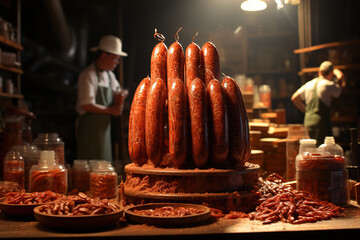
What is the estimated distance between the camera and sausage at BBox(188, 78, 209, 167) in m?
1.74

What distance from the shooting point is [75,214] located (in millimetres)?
1388

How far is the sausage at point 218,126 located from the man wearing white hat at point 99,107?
278 cm

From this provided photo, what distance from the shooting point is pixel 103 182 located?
7.38ft

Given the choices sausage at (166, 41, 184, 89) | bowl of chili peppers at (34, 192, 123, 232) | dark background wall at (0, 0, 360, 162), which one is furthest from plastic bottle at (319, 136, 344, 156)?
dark background wall at (0, 0, 360, 162)

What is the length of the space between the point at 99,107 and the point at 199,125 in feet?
9.21

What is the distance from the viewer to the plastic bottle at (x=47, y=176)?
198cm

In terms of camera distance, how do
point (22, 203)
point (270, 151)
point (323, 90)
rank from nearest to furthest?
point (22, 203)
point (270, 151)
point (323, 90)

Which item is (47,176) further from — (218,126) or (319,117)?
(319,117)

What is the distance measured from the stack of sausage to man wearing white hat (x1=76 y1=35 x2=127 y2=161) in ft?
8.40

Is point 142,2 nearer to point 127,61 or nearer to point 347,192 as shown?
point 127,61

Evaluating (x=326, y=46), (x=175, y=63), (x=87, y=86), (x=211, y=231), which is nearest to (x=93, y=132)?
(x=87, y=86)

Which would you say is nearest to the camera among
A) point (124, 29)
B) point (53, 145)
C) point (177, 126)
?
point (177, 126)

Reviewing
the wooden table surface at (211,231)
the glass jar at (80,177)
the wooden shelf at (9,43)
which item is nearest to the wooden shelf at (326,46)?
the wooden shelf at (9,43)

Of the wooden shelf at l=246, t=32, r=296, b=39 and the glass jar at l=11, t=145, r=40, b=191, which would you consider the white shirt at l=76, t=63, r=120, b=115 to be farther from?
the wooden shelf at l=246, t=32, r=296, b=39
